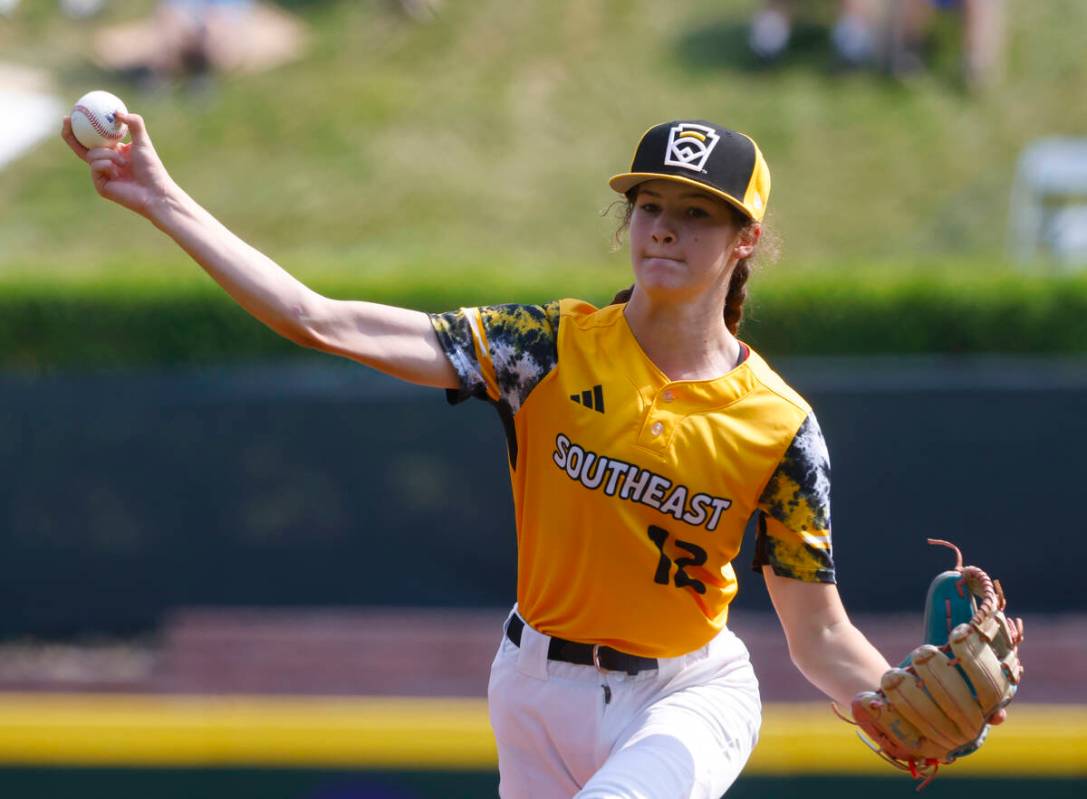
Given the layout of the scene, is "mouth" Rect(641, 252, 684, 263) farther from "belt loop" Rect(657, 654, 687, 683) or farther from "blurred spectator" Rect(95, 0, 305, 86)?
"blurred spectator" Rect(95, 0, 305, 86)

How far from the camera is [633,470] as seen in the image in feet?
12.0

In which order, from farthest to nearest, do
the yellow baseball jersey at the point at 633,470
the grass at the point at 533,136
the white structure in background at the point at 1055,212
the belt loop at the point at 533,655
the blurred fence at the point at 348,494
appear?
the grass at the point at 533,136, the white structure in background at the point at 1055,212, the blurred fence at the point at 348,494, the belt loop at the point at 533,655, the yellow baseball jersey at the point at 633,470

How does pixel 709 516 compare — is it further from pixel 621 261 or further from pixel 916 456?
pixel 621 261

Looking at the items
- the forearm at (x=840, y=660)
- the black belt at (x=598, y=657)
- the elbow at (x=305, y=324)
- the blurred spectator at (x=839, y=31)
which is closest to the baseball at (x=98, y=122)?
the elbow at (x=305, y=324)

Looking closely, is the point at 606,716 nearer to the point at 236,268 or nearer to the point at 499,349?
the point at 499,349

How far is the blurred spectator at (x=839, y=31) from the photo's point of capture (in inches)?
756

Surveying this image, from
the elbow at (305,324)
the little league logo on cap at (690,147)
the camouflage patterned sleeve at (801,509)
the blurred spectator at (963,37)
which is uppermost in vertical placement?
the blurred spectator at (963,37)

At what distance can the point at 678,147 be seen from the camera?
3.56 metres

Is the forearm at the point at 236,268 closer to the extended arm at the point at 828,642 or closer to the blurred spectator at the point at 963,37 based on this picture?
the extended arm at the point at 828,642

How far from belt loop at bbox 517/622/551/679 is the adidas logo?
58 centimetres

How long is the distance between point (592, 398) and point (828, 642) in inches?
33.1

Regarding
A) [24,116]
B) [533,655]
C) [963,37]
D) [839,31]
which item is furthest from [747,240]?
[24,116]

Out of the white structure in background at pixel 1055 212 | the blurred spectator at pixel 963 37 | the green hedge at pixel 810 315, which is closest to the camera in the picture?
the green hedge at pixel 810 315

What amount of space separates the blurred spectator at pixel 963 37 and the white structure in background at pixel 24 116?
412 inches
